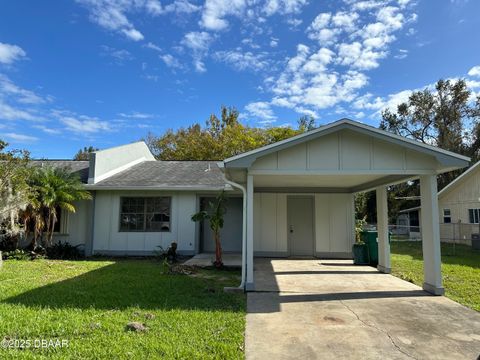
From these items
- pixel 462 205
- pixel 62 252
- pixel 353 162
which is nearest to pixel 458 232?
pixel 462 205

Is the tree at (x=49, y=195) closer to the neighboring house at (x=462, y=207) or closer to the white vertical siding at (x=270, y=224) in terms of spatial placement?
the white vertical siding at (x=270, y=224)

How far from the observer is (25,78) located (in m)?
16.2

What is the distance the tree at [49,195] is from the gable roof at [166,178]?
68 centimetres

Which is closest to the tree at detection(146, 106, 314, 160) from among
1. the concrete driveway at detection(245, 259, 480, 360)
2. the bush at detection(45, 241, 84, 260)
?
the bush at detection(45, 241, 84, 260)

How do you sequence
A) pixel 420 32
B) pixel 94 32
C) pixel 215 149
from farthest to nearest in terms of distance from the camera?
pixel 215 149 → pixel 94 32 → pixel 420 32

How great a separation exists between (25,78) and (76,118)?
41.0 feet

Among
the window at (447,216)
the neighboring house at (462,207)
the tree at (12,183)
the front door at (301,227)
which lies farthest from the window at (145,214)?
the window at (447,216)

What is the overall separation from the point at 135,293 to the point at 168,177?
759 cm

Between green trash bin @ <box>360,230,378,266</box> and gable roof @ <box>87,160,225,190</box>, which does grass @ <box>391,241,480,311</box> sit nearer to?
green trash bin @ <box>360,230,378,266</box>

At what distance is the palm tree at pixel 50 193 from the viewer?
11.2 meters

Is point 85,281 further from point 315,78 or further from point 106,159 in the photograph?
point 315,78

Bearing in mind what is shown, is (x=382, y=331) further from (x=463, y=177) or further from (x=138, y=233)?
(x=463, y=177)

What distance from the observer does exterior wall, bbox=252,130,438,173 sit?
7.31 metres

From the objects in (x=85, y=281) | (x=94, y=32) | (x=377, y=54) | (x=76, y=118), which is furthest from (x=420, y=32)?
(x=76, y=118)
